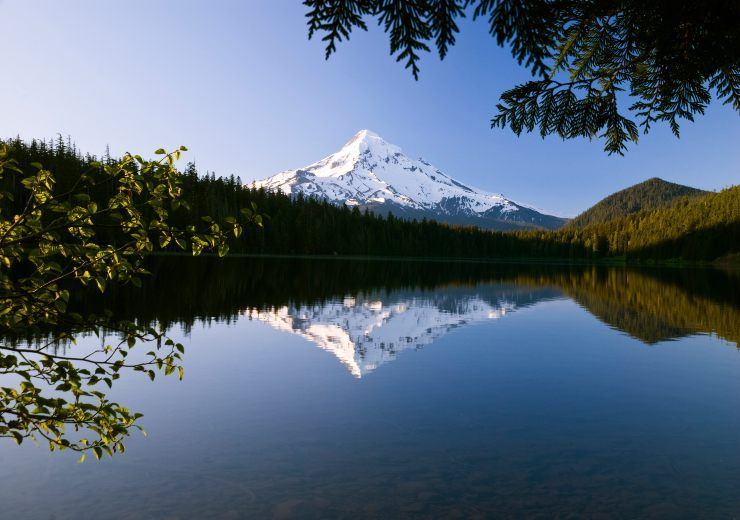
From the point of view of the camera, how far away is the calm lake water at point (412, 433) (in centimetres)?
887

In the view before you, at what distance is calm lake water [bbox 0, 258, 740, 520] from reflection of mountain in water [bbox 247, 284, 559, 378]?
0.94ft

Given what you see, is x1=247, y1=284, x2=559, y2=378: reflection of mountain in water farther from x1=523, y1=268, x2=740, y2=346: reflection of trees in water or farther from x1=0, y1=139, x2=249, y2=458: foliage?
x1=0, y1=139, x2=249, y2=458: foliage

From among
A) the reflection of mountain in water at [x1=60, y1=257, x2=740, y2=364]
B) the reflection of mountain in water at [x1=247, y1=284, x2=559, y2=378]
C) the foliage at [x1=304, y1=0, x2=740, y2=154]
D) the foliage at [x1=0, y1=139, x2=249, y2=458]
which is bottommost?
the reflection of mountain in water at [x1=247, y1=284, x2=559, y2=378]

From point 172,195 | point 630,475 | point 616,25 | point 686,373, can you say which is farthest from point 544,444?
point 686,373

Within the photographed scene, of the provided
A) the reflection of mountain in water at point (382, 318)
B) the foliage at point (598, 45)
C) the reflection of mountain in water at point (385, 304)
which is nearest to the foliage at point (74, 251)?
the foliage at point (598, 45)

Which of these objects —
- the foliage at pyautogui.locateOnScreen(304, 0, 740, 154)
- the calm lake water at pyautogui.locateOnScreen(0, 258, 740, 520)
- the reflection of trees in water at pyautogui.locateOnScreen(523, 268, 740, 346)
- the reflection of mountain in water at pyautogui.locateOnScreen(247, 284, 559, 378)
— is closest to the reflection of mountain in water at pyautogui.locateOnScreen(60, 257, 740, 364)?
the reflection of trees in water at pyautogui.locateOnScreen(523, 268, 740, 346)

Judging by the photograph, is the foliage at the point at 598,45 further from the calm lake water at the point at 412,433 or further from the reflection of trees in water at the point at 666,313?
the reflection of trees in water at the point at 666,313

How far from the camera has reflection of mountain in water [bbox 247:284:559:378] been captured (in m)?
23.1

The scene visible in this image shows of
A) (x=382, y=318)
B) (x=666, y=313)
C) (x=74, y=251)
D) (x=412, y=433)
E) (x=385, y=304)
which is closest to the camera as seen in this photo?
(x=74, y=251)

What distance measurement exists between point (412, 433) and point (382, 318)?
2309 centimetres

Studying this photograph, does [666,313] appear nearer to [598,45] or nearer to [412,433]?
[412,433]

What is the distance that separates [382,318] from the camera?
1398 inches

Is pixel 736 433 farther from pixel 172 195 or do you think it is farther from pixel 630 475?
pixel 172 195

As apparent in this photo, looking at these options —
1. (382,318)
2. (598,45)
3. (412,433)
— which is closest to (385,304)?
(382,318)
